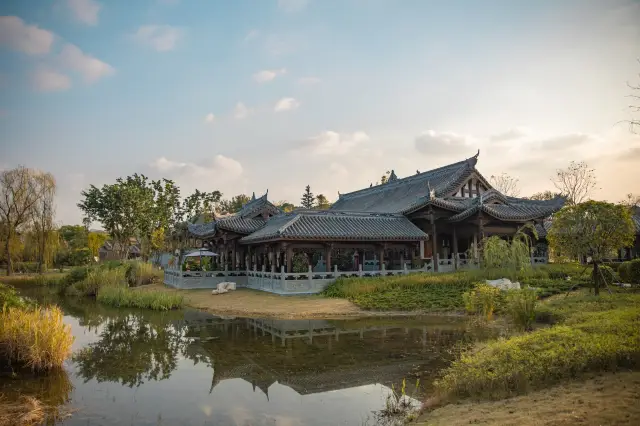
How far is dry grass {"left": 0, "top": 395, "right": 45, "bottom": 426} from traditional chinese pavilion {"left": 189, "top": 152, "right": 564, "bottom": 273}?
13.9m

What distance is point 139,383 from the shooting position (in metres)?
8.78

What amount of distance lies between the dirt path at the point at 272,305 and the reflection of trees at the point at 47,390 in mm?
8434

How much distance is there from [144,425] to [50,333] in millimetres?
3976

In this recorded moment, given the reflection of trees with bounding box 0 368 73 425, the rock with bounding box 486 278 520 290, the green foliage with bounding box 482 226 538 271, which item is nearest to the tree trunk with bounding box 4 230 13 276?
the reflection of trees with bounding box 0 368 73 425

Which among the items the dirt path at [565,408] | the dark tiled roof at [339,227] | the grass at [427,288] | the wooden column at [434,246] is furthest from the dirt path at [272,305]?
the dirt path at [565,408]

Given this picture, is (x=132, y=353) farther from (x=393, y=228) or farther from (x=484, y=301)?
(x=393, y=228)

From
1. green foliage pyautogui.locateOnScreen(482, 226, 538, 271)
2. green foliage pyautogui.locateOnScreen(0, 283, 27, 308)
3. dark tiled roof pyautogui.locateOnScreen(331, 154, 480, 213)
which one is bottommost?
green foliage pyautogui.locateOnScreen(0, 283, 27, 308)

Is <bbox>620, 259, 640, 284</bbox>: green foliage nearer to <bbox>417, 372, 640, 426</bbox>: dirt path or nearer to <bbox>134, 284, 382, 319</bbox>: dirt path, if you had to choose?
<bbox>134, 284, 382, 319</bbox>: dirt path

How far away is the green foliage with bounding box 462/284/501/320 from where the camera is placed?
14203mm

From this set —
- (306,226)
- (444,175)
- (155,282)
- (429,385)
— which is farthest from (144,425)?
(444,175)

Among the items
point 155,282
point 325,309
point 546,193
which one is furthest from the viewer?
point 546,193

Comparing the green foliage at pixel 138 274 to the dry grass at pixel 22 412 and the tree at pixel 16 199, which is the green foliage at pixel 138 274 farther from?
the dry grass at pixel 22 412

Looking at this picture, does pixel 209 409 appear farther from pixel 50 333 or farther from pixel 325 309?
pixel 325 309

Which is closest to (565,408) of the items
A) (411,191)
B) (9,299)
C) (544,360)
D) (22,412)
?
(544,360)
